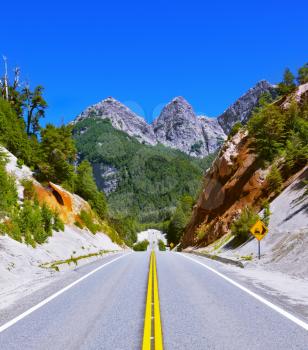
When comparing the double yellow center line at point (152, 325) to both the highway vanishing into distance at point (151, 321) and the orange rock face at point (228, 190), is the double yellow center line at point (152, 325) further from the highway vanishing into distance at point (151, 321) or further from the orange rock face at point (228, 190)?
the orange rock face at point (228, 190)

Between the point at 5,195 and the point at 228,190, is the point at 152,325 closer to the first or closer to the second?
the point at 5,195

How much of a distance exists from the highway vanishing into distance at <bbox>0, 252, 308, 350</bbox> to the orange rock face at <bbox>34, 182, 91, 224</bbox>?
3243 centimetres

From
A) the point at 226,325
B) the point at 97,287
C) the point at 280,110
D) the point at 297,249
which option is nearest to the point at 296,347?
the point at 226,325

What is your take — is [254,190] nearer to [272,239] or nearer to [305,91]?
[305,91]

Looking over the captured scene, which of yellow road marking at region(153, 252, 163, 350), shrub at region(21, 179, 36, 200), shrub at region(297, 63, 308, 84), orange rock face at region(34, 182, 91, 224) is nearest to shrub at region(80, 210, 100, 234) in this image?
orange rock face at region(34, 182, 91, 224)

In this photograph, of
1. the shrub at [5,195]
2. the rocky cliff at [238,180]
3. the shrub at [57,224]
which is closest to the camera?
the shrub at [5,195]

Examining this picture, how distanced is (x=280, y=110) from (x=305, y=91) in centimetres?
358

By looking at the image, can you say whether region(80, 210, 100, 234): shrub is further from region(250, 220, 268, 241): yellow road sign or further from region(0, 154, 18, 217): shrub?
region(250, 220, 268, 241): yellow road sign

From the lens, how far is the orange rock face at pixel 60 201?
44500mm

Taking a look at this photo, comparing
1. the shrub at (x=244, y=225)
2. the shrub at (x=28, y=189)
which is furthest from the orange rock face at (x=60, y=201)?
the shrub at (x=244, y=225)

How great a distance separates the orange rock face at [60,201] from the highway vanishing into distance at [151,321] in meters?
32.4

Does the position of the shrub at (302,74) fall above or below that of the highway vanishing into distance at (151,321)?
above

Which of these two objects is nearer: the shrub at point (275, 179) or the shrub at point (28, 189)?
the shrub at point (275, 179)

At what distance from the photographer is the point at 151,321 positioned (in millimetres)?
8102
